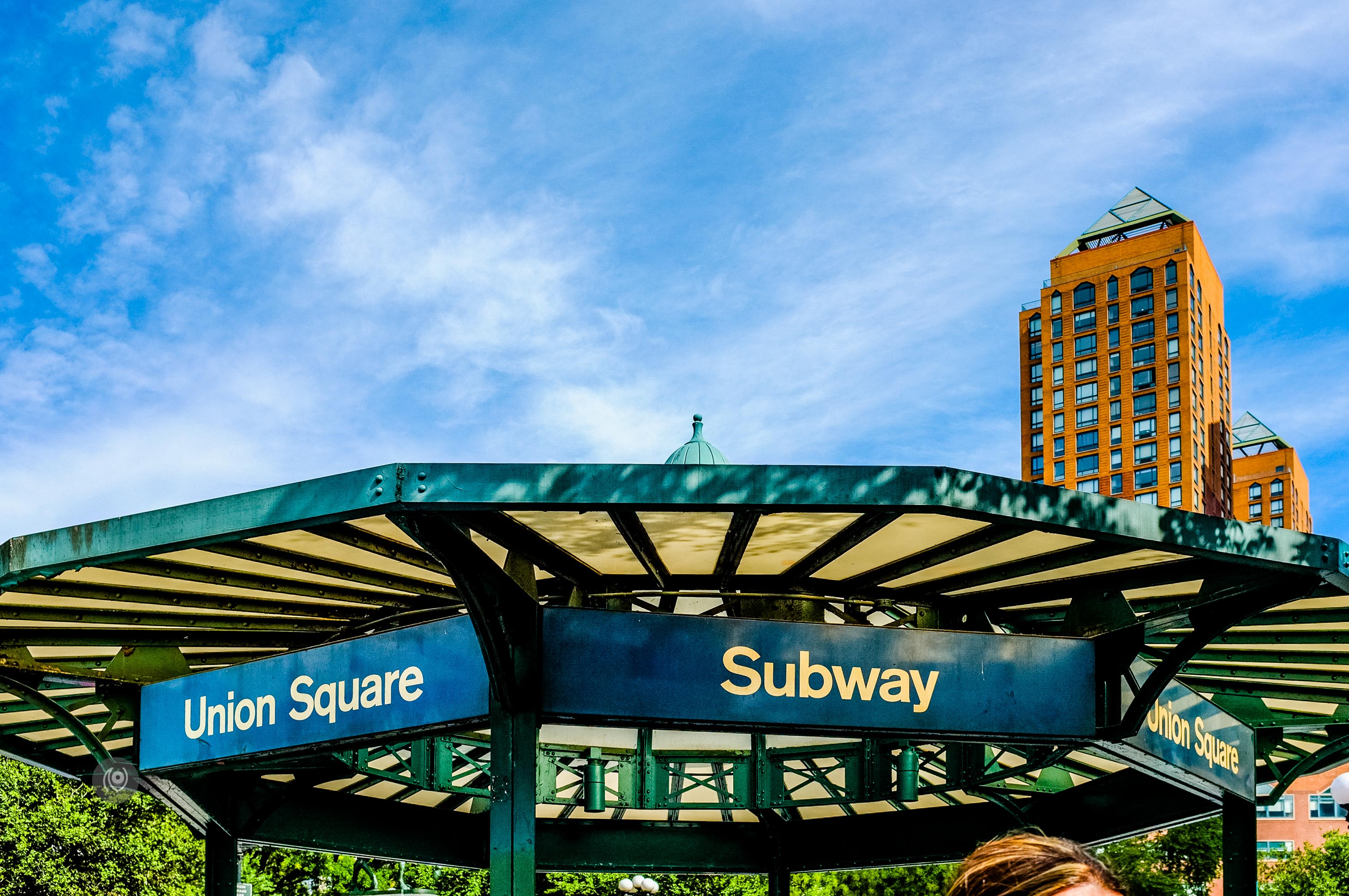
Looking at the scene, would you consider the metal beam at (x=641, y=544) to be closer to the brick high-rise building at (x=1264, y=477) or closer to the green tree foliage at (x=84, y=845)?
the green tree foliage at (x=84, y=845)

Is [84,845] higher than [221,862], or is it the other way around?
[221,862]

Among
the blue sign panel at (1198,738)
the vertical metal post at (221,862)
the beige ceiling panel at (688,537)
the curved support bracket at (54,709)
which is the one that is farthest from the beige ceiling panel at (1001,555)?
the vertical metal post at (221,862)

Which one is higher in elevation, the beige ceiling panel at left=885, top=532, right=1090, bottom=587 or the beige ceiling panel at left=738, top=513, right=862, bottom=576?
the beige ceiling panel at left=738, top=513, right=862, bottom=576

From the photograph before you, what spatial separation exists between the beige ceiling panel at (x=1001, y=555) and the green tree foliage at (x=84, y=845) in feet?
115

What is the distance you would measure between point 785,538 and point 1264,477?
16370 cm

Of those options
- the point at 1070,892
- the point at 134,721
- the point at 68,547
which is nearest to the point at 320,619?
the point at 134,721

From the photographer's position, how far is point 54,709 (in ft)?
39.8

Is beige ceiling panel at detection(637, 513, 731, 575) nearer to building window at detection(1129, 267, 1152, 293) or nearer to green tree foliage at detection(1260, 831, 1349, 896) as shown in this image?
green tree foliage at detection(1260, 831, 1349, 896)

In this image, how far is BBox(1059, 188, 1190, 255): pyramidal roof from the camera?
123188mm

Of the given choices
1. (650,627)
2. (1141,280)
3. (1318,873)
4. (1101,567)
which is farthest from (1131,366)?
(650,627)

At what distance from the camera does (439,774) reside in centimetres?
1480

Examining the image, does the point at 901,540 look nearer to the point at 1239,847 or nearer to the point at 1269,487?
the point at 1239,847

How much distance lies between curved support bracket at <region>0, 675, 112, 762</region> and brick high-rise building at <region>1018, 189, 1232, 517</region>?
109687 millimetres

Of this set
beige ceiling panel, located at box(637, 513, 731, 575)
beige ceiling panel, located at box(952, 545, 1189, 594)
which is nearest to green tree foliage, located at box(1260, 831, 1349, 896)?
beige ceiling panel, located at box(952, 545, 1189, 594)
